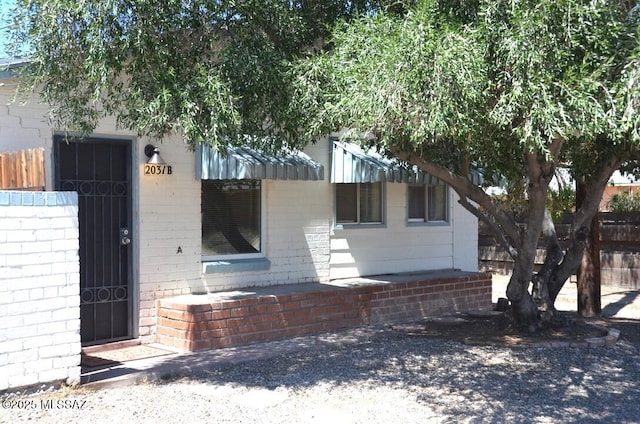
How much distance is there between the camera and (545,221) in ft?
34.3

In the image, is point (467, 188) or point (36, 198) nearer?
point (36, 198)

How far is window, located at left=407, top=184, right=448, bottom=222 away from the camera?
42.2 ft

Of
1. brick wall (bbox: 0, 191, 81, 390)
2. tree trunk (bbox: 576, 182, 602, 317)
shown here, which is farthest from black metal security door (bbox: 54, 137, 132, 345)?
tree trunk (bbox: 576, 182, 602, 317)

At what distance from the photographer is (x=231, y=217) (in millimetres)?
10094

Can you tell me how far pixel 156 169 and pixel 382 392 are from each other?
12.9 feet

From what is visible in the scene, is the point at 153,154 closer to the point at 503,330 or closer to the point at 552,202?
the point at 503,330

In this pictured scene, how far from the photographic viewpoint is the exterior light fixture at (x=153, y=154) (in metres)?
8.87

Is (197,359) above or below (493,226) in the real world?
below

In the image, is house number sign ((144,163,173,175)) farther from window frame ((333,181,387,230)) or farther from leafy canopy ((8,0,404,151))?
window frame ((333,181,387,230))

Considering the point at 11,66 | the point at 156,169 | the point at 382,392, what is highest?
the point at 11,66

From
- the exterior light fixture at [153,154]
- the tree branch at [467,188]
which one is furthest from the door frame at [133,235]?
the tree branch at [467,188]

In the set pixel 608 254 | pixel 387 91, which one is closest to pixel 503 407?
pixel 387 91

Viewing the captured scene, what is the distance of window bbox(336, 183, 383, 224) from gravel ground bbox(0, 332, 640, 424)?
314 centimetres

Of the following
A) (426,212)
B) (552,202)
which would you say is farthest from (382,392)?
(552,202)
